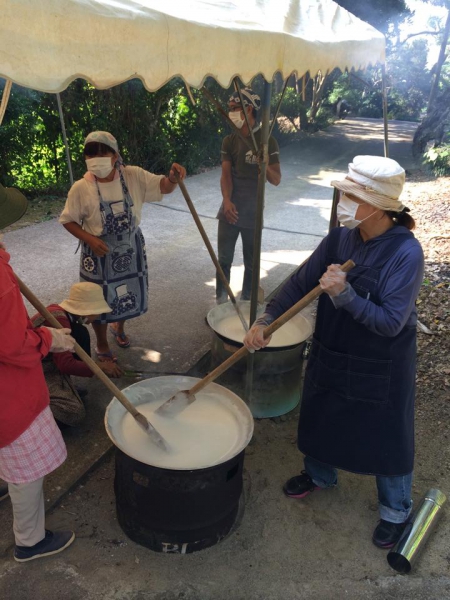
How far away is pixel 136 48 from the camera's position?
1.86 meters

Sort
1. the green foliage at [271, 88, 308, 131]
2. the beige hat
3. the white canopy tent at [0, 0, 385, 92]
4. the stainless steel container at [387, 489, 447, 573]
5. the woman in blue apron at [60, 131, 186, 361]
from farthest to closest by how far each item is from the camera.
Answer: the green foliage at [271, 88, 308, 131] → the woman in blue apron at [60, 131, 186, 361] → the beige hat → the stainless steel container at [387, 489, 447, 573] → the white canopy tent at [0, 0, 385, 92]

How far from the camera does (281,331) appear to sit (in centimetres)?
401

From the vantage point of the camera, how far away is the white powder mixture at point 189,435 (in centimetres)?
258

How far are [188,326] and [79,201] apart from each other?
1857mm

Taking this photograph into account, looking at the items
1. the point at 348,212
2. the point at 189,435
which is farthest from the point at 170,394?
the point at 348,212

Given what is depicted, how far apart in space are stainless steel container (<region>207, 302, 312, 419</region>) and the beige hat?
2.86 feet

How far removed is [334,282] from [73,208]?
2080mm

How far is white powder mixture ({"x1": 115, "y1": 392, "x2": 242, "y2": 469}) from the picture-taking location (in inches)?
102

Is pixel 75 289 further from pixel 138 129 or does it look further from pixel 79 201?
pixel 138 129

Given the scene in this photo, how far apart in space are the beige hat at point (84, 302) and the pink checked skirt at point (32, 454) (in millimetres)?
924

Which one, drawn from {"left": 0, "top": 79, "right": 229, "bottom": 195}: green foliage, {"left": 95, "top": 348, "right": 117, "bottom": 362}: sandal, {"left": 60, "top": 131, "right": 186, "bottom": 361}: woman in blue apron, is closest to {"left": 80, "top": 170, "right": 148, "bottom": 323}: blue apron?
{"left": 60, "top": 131, "right": 186, "bottom": 361}: woman in blue apron

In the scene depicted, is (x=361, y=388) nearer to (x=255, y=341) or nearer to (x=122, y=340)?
(x=255, y=341)

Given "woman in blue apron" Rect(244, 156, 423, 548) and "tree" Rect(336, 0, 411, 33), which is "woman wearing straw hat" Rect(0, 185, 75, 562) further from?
"tree" Rect(336, 0, 411, 33)

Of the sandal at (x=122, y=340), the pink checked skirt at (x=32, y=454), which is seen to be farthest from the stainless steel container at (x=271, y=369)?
the pink checked skirt at (x=32, y=454)
